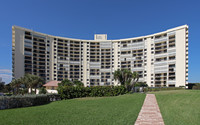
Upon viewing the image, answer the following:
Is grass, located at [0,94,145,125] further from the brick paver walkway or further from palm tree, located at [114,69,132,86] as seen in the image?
palm tree, located at [114,69,132,86]

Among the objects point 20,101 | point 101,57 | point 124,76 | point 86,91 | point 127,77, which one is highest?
point 101,57

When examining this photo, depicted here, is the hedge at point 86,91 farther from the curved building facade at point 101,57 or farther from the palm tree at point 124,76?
the curved building facade at point 101,57

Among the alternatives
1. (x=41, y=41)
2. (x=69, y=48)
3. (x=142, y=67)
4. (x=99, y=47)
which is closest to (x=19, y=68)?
(x=41, y=41)

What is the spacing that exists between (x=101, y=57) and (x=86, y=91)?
2250 inches

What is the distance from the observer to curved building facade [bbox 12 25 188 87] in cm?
6231

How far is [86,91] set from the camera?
25.7 meters

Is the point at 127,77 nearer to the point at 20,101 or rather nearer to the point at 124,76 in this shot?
the point at 124,76

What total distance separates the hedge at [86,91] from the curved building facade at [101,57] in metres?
46.2

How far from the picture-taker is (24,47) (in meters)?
65.3

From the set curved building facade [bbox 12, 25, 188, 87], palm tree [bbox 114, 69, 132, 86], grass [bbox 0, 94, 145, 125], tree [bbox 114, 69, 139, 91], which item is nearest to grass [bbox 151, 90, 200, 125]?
grass [bbox 0, 94, 145, 125]

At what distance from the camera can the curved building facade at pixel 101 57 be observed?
62312 millimetres

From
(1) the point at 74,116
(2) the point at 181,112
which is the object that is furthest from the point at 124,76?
(1) the point at 74,116

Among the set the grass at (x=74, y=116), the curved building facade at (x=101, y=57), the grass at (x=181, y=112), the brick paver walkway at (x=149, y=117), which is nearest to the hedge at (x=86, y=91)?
the grass at (x=74, y=116)

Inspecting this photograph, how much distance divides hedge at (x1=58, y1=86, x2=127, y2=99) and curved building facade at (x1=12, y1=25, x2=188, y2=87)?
46237 millimetres
